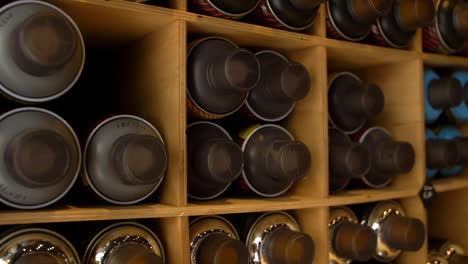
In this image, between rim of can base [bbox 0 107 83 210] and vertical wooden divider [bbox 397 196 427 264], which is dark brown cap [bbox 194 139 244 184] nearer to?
rim of can base [bbox 0 107 83 210]

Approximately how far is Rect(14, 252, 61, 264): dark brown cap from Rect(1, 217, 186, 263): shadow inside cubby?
83mm

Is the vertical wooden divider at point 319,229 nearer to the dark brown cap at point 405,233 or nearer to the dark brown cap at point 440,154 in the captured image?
the dark brown cap at point 405,233

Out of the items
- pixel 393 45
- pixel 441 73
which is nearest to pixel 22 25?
pixel 393 45

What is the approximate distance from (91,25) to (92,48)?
0.16 m

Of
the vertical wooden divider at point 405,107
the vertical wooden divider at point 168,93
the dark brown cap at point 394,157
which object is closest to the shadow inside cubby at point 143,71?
the vertical wooden divider at point 168,93

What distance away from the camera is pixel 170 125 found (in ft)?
2.37

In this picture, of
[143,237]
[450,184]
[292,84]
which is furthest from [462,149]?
[143,237]

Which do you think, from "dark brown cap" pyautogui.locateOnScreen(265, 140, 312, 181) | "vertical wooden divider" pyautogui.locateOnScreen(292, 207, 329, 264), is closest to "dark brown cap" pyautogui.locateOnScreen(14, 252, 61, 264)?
"dark brown cap" pyautogui.locateOnScreen(265, 140, 312, 181)

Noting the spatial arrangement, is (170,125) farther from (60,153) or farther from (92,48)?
(92,48)

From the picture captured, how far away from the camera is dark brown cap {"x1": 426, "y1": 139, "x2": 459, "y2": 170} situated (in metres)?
1.02

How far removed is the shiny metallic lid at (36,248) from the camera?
0.59m

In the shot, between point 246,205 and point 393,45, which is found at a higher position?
point 393,45

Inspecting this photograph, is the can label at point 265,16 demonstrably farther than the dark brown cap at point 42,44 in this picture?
Yes

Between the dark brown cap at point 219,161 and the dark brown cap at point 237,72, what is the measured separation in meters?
0.08
